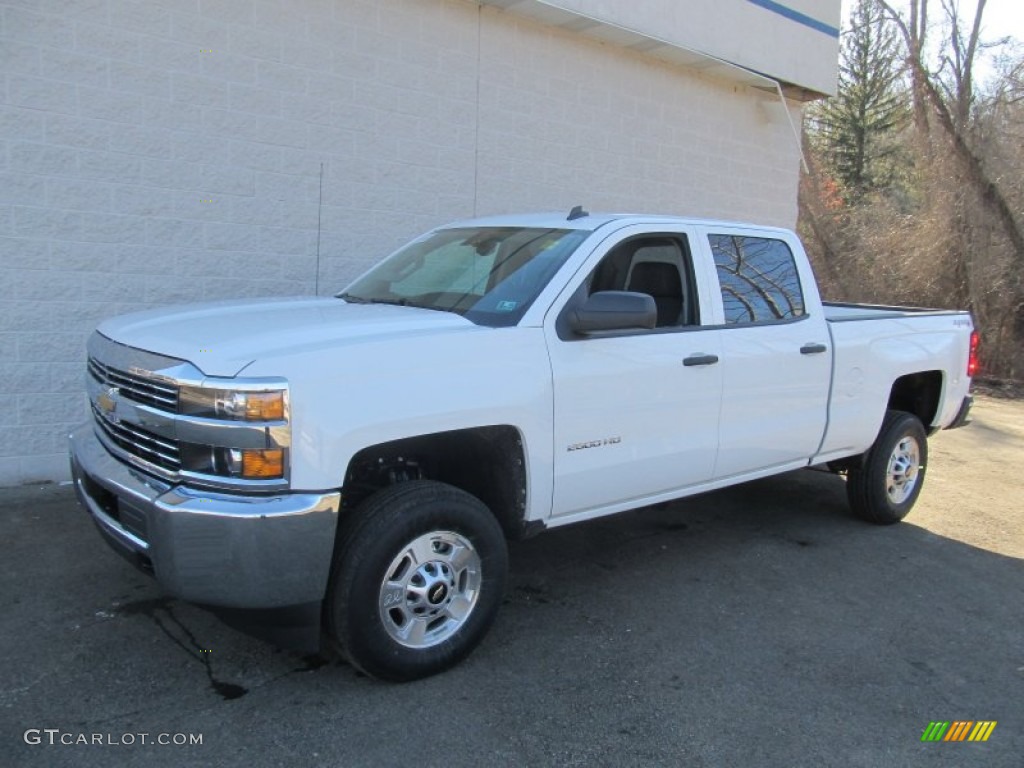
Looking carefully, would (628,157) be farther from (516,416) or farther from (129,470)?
(129,470)

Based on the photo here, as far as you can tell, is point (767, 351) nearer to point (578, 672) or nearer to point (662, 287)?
point (662, 287)

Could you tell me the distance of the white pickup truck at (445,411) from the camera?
2982 millimetres

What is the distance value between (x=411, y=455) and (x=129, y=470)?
44.5 inches

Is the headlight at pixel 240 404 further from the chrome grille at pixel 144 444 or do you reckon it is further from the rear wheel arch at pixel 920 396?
the rear wheel arch at pixel 920 396

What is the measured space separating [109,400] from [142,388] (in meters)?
0.31

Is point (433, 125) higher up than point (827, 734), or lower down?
higher up

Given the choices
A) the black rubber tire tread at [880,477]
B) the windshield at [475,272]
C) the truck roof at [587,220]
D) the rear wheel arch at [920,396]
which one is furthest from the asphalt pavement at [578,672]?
the truck roof at [587,220]

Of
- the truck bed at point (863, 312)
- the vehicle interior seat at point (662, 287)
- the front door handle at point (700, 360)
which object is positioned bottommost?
the front door handle at point (700, 360)

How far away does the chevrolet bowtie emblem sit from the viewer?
343cm

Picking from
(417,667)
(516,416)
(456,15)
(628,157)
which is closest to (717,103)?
(628,157)

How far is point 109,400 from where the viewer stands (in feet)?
11.4

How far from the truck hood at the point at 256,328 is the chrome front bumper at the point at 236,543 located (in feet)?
1.57

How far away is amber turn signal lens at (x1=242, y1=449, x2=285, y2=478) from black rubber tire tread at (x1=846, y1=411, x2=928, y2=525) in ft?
14.4

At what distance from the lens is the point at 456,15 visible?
7598mm
